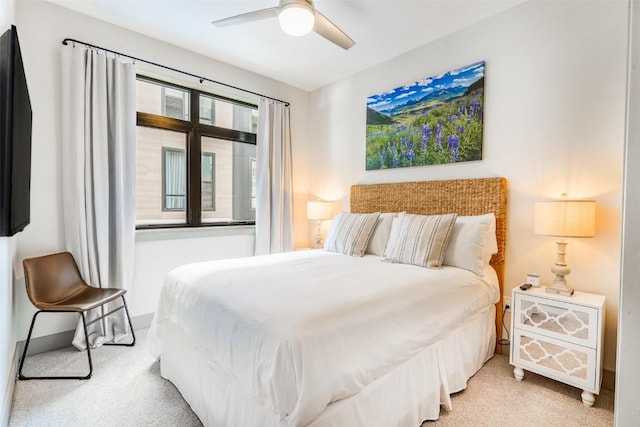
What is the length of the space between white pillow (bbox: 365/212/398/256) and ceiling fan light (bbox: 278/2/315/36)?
5.73 feet

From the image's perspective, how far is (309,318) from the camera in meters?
1.29

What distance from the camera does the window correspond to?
125 inches

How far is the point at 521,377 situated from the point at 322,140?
3233 mm

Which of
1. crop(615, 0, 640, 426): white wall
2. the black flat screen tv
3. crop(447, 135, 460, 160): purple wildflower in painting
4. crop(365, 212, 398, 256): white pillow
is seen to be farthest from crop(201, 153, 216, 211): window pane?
crop(615, 0, 640, 426): white wall

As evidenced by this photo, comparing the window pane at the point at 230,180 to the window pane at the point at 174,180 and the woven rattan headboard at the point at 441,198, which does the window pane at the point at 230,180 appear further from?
the woven rattan headboard at the point at 441,198

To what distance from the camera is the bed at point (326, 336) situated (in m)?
1.17

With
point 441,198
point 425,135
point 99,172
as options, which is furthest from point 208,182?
point 441,198

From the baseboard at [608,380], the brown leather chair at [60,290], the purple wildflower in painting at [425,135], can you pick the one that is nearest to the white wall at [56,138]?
the brown leather chair at [60,290]

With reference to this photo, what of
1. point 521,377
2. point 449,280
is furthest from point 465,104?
point 521,377

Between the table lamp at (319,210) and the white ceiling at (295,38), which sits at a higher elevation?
the white ceiling at (295,38)

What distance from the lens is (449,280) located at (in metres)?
2.00

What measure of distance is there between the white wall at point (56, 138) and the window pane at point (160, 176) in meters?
0.34

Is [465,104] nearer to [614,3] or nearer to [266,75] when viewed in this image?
[614,3]

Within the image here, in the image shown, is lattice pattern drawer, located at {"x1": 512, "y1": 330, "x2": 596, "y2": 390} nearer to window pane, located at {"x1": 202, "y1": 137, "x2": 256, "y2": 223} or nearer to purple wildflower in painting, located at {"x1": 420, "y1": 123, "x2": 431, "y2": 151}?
purple wildflower in painting, located at {"x1": 420, "y1": 123, "x2": 431, "y2": 151}
